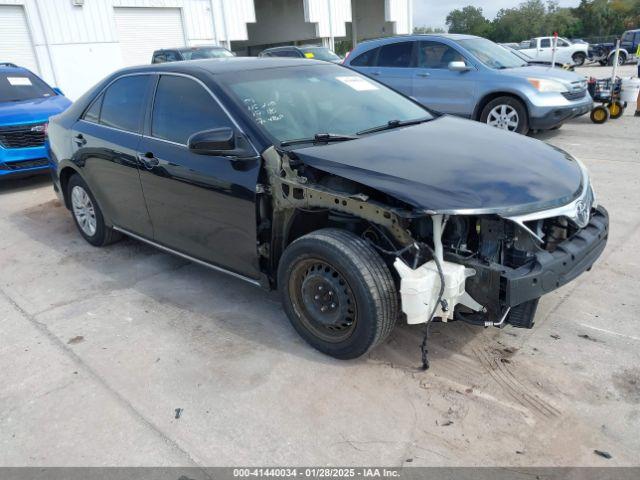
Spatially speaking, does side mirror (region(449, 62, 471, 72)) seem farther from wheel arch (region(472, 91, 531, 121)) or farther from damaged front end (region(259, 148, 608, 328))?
damaged front end (region(259, 148, 608, 328))

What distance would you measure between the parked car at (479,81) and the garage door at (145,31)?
13.3 meters

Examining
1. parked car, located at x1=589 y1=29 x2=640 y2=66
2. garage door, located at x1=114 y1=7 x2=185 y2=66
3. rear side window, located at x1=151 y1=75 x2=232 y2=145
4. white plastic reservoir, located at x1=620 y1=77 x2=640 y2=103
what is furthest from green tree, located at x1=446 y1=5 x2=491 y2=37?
rear side window, located at x1=151 y1=75 x2=232 y2=145

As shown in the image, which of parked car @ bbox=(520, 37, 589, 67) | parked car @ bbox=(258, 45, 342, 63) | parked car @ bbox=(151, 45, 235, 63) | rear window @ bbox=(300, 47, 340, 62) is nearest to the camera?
parked car @ bbox=(151, 45, 235, 63)

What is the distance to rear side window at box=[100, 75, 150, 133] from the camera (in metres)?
4.09

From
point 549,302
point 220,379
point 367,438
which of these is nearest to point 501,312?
point 367,438

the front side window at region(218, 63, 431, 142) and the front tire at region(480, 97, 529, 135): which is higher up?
the front side window at region(218, 63, 431, 142)

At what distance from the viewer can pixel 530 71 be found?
8.45 meters

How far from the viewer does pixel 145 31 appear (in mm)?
20203

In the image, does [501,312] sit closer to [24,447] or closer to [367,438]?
[367,438]

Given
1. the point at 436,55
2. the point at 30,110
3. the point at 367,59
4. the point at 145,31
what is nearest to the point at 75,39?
the point at 145,31

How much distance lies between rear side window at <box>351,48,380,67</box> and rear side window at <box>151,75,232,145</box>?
21.3 feet

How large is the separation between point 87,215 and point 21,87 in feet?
14.9

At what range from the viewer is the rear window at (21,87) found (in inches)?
317

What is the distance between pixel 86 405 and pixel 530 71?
8.05 metres
